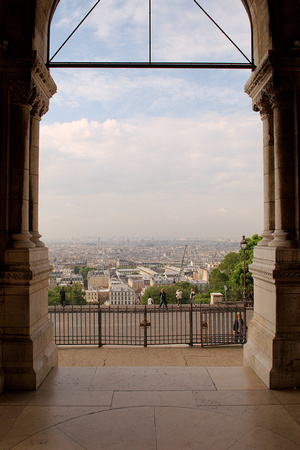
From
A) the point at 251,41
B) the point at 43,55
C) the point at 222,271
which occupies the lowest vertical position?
the point at 222,271

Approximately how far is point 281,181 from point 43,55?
17.2 ft

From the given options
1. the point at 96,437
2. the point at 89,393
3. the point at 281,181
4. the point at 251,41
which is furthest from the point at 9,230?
the point at 251,41

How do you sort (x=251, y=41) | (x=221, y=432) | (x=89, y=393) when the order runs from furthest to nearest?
(x=251, y=41) < (x=89, y=393) < (x=221, y=432)

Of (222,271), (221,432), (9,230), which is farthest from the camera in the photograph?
(222,271)

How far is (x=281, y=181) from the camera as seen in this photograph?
615cm

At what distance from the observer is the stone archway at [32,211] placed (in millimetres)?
5797

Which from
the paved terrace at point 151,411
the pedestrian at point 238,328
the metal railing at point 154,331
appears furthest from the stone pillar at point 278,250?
the pedestrian at point 238,328

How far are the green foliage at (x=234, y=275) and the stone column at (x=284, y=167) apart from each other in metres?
27.5

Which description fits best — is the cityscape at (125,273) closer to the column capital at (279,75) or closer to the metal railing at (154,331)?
the metal railing at (154,331)

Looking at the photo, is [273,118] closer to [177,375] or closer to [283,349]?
[283,349]

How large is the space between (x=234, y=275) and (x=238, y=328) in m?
23.3

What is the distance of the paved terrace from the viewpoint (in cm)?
422

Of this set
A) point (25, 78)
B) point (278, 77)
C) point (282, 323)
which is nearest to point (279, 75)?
point (278, 77)

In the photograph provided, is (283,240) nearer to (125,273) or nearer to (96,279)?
(96,279)
